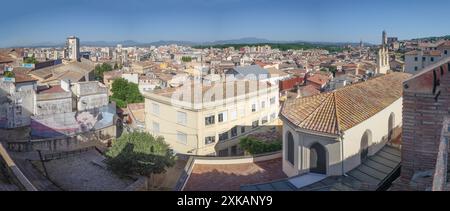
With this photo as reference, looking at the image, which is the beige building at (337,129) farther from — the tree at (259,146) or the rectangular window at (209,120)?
the rectangular window at (209,120)

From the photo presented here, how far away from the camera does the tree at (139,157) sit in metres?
7.09

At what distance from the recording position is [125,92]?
57.9 ft

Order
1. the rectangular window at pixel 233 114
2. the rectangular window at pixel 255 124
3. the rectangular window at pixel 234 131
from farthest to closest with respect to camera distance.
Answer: the rectangular window at pixel 255 124
the rectangular window at pixel 234 131
the rectangular window at pixel 233 114

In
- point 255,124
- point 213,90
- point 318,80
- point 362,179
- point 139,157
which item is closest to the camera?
point 362,179

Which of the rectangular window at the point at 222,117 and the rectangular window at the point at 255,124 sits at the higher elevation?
the rectangular window at the point at 222,117

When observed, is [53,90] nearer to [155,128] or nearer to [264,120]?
[155,128]

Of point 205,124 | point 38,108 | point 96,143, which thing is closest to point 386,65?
point 205,124

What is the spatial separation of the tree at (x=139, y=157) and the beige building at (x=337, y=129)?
267cm

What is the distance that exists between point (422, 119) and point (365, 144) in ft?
5.45

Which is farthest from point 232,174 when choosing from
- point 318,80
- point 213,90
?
point 318,80

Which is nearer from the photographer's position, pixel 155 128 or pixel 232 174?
pixel 232 174

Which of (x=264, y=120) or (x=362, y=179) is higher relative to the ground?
(x=362, y=179)

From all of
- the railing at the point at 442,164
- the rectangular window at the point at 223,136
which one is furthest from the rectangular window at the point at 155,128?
the railing at the point at 442,164
